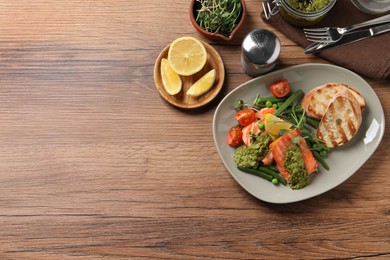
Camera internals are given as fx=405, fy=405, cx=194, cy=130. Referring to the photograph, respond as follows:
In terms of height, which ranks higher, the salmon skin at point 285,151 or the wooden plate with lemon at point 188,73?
the wooden plate with lemon at point 188,73

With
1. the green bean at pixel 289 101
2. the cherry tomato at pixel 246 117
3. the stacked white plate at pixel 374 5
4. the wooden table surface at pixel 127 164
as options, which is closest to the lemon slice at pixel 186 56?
the wooden table surface at pixel 127 164

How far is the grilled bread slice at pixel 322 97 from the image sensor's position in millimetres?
1590

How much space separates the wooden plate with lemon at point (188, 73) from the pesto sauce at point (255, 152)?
25 cm

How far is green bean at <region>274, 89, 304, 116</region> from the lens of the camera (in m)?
1.60

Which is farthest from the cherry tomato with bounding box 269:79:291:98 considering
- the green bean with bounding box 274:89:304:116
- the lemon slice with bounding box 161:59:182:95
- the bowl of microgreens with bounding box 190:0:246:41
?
the lemon slice with bounding box 161:59:182:95

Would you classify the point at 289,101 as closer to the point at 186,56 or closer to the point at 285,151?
the point at 285,151

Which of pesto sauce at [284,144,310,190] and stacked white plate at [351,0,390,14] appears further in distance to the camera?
stacked white plate at [351,0,390,14]

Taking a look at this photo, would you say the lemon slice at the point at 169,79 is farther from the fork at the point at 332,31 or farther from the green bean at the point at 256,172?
the fork at the point at 332,31

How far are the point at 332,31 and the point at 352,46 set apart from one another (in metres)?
0.10

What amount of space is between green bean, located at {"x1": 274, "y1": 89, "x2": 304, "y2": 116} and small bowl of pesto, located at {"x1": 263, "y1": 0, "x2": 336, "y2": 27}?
281mm

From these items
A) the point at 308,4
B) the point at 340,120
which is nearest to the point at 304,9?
the point at 308,4

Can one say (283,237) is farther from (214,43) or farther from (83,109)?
(83,109)

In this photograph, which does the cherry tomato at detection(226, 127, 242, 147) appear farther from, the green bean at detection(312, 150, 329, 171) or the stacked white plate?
the stacked white plate

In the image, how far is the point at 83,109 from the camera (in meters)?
1.68
